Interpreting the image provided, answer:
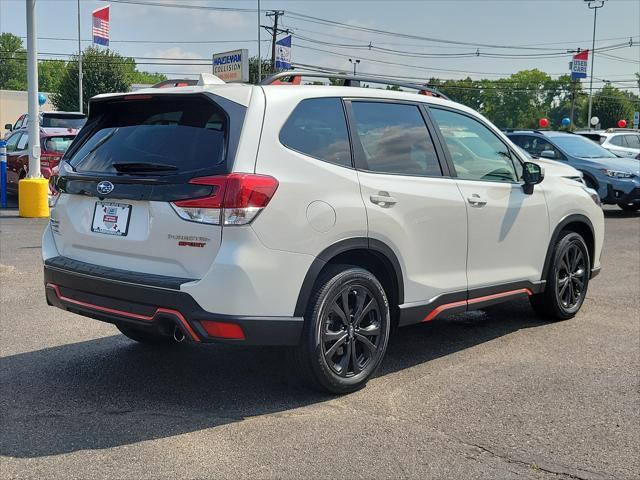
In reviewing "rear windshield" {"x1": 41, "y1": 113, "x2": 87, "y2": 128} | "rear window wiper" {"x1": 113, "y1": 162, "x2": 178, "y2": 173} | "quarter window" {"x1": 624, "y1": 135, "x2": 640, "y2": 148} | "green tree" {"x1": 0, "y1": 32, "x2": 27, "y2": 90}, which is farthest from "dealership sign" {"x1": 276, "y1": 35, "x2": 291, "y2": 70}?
"green tree" {"x1": 0, "y1": 32, "x2": 27, "y2": 90}

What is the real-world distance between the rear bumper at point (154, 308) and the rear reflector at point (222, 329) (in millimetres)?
15

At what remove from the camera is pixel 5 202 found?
1504cm

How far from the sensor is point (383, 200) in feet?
14.4

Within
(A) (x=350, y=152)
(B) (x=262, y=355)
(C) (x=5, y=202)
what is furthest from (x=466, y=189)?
(C) (x=5, y=202)

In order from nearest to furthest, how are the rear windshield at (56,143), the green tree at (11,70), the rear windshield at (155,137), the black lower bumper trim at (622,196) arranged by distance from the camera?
the rear windshield at (155,137)
the black lower bumper trim at (622,196)
the rear windshield at (56,143)
the green tree at (11,70)

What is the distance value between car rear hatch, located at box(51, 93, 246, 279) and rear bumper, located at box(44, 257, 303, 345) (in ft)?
0.31

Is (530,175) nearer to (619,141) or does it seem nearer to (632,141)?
(619,141)

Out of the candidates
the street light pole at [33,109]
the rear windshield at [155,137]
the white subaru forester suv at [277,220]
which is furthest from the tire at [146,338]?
the street light pole at [33,109]

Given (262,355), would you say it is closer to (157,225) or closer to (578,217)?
(157,225)

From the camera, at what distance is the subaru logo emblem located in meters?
4.12

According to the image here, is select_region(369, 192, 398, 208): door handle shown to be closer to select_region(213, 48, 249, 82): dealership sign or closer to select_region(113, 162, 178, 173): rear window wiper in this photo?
select_region(113, 162, 178, 173): rear window wiper

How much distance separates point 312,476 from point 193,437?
75 centimetres

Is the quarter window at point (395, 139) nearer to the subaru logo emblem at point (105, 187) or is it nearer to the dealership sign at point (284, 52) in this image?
the subaru logo emblem at point (105, 187)

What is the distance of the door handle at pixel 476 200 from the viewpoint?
16.6ft
